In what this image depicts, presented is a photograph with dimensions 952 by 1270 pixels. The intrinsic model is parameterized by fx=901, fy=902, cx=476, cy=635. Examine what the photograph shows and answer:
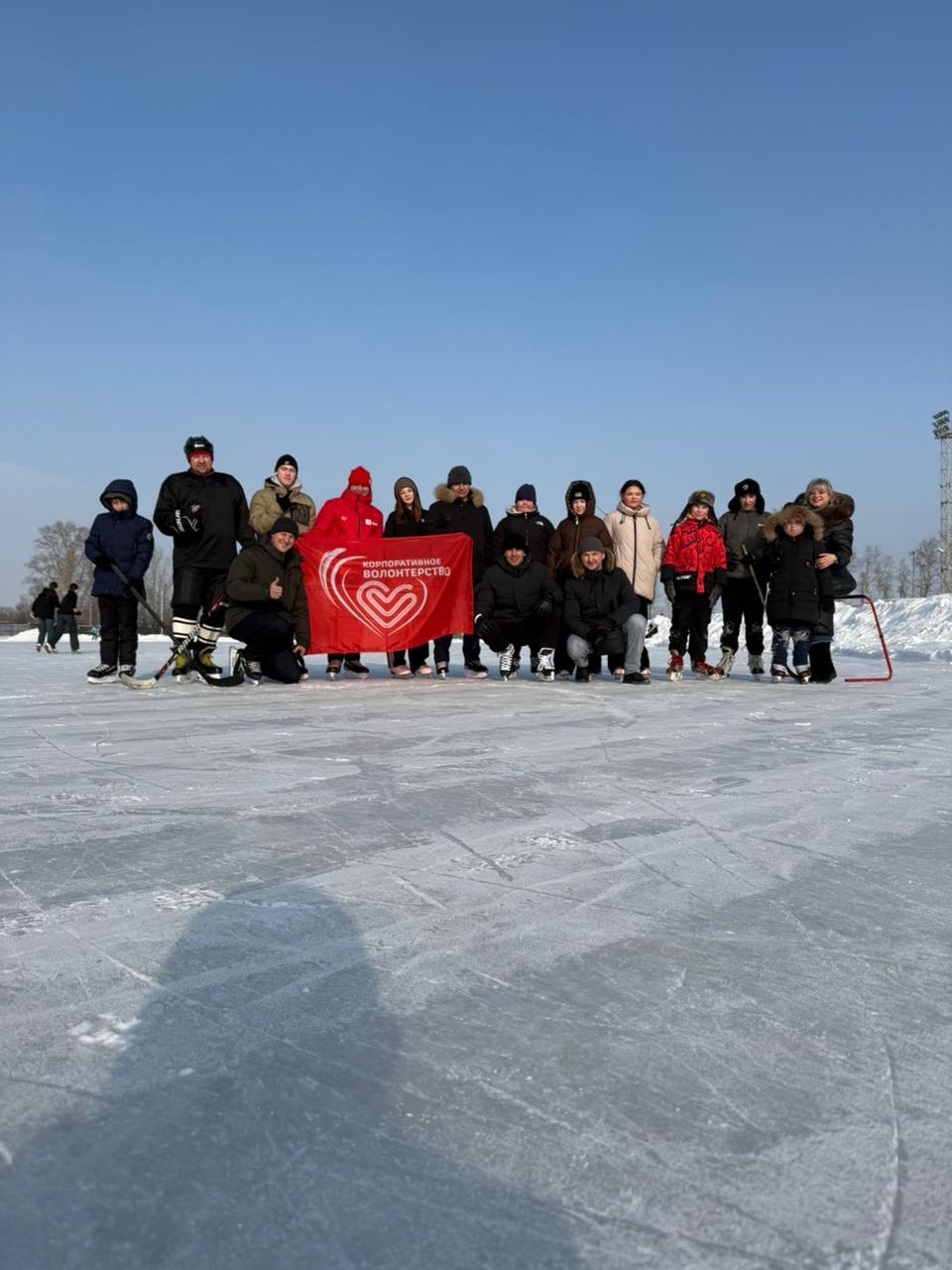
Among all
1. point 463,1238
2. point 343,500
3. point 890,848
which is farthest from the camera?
point 343,500

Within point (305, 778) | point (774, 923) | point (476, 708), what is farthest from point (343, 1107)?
point (476, 708)

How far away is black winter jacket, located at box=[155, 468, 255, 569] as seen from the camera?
7.11 meters

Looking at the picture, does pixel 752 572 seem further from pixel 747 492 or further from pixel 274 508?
pixel 274 508

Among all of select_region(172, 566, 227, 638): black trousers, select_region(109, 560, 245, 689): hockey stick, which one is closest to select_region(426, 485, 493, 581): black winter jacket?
select_region(172, 566, 227, 638): black trousers

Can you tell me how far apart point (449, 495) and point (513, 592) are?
1.15m

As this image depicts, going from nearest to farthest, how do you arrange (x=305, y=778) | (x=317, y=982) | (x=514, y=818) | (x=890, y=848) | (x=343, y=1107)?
(x=343, y=1107), (x=317, y=982), (x=890, y=848), (x=514, y=818), (x=305, y=778)

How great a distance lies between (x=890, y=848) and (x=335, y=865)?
1469 millimetres

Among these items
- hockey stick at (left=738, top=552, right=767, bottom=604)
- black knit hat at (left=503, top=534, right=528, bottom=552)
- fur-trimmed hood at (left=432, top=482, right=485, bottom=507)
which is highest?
fur-trimmed hood at (left=432, top=482, right=485, bottom=507)

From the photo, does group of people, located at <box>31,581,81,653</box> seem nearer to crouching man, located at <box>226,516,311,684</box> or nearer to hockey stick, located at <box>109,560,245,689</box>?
hockey stick, located at <box>109,560,245,689</box>

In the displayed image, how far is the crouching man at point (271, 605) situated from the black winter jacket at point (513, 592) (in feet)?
5.01

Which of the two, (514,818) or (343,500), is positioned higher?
(343,500)

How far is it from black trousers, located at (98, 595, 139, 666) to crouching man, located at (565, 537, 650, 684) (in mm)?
3593

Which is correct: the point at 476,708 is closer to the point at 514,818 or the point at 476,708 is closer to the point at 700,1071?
the point at 514,818

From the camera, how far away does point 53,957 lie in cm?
158
